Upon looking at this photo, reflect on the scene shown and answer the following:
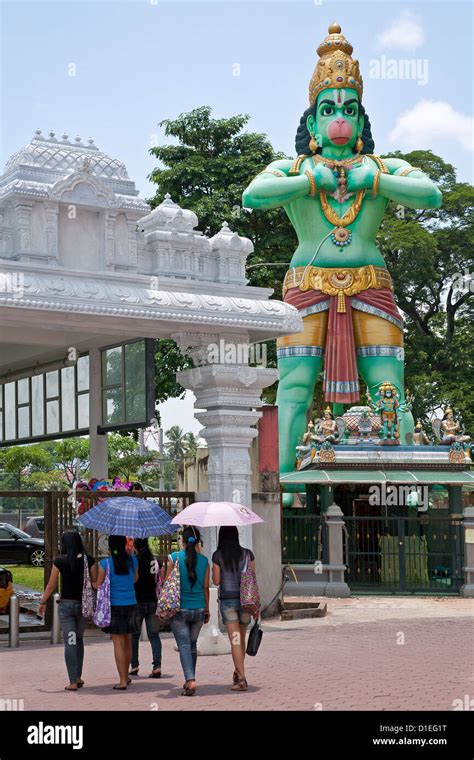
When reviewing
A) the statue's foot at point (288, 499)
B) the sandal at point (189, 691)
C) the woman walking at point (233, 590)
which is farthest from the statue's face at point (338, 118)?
the sandal at point (189, 691)

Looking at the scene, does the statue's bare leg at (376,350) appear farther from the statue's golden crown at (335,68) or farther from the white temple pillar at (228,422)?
the white temple pillar at (228,422)

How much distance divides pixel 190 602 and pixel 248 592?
50 centimetres

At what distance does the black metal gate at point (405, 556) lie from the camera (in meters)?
18.1

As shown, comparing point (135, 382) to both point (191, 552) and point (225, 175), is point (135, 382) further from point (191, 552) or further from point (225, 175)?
point (225, 175)

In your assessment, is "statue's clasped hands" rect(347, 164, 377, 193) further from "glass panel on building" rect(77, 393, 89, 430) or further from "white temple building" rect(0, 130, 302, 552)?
"glass panel on building" rect(77, 393, 89, 430)

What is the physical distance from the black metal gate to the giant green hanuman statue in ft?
10.4

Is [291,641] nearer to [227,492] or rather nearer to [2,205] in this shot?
[227,492]

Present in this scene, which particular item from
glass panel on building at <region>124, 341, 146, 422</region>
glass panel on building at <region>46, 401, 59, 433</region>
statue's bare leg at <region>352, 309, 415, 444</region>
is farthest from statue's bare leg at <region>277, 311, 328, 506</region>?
glass panel on building at <region>124, 341, 146, 422</region>

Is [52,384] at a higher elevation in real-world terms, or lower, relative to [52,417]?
higher

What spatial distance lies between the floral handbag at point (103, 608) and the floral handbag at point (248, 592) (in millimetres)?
1109

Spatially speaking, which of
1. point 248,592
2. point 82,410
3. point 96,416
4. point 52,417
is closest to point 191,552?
point 248,592

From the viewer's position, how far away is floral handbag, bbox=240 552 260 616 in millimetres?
8688

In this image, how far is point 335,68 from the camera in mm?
22094

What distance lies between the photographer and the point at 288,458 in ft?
73.2
